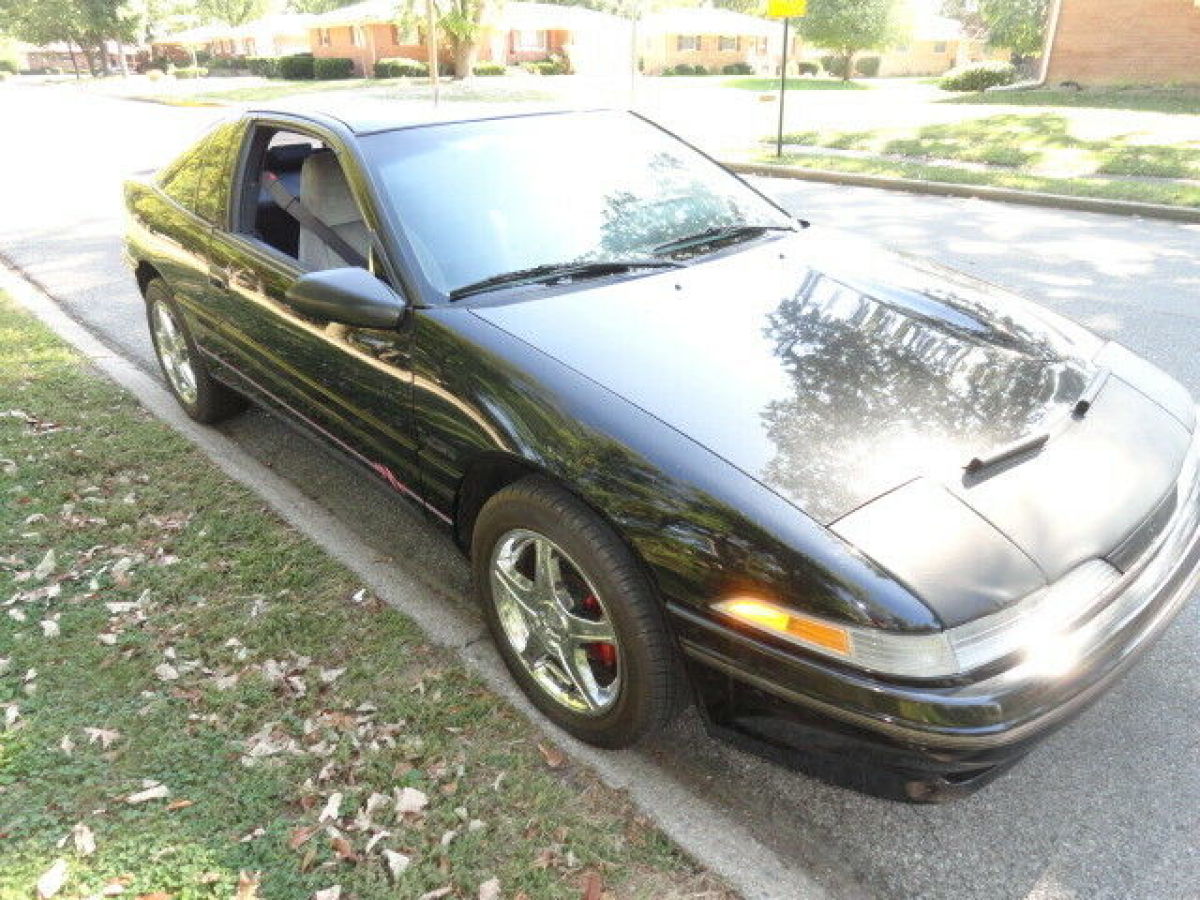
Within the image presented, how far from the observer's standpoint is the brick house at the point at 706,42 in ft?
172

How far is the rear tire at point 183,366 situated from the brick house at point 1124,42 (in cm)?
2671

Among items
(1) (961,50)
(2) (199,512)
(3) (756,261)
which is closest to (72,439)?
(2) (199,512)

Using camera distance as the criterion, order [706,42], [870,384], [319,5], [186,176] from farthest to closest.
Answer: [319,5] → [706,42] → [186,176] → [870,384]

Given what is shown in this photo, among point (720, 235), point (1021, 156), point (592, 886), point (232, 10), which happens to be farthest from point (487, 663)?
point (232, 10)

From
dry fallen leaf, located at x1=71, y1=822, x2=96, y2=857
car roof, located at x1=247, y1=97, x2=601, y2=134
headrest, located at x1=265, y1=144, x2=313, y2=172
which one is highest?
car roof, located at x1=247, y1=97, x2=601, y2=134

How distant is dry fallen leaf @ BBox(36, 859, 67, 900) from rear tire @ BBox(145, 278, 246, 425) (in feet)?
8.17

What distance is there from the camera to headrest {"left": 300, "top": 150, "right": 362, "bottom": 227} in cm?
333

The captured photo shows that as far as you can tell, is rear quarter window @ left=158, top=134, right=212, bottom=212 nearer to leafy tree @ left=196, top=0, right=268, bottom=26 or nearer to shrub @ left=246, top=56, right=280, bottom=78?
shrub @ left=246, top=56, right=280, bottom=78

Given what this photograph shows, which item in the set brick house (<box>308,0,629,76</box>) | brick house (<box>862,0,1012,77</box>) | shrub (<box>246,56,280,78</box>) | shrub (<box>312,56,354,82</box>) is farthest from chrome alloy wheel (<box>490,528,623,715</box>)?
brick house (<box>862,0,1012,77</box>)

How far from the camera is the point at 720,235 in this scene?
3133 mm

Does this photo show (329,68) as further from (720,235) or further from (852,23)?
(720,235)

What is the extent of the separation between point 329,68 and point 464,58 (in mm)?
9945

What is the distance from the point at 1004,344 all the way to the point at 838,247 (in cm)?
84

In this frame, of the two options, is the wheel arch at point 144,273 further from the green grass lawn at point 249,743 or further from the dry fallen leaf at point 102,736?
the dry fallen leaf at point 102,736
